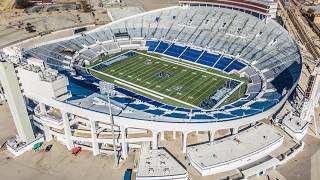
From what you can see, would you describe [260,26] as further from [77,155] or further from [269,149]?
[77,155]

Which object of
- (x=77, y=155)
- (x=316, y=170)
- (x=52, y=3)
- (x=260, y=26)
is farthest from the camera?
(x=52, y=3)

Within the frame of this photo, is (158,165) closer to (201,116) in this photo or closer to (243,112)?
(201,116)

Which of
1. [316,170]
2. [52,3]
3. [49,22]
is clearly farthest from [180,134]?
[52,3]

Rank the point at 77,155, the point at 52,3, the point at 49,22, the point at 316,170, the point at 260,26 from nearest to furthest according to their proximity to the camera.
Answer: the point at 316,170, the point at 77,155, the point at 260,26, the point at 49,22, the point at 52,3

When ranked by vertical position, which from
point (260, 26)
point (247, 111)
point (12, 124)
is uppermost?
point (260, 26)

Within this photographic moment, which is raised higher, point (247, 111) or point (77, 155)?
point (247, 111)

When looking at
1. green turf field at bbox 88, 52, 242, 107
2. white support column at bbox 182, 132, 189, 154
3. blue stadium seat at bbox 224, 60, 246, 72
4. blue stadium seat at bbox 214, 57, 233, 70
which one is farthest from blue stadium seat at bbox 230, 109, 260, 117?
blue stadium seat at bbox 214, 57, 233, 70

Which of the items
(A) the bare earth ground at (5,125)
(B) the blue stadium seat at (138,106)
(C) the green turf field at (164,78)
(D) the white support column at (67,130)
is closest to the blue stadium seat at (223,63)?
(C) the green turf field at (164,78)
